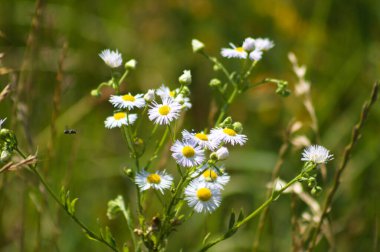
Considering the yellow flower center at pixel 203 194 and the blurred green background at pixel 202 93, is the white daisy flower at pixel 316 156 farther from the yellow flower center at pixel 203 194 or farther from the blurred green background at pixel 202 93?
the blurred green background at pixel 202 93

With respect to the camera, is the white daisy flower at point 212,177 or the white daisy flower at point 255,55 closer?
the white daisy flower at point 212,177

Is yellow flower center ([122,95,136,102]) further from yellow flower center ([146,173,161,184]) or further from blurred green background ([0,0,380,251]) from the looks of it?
blurred green background ([0,0,380,251])

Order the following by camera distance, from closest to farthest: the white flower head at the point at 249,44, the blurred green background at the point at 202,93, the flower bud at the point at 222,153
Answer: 1. the flower bud at the point at 222,153
2. the white flower head at the point at 249,44
3. the blurred green background at the point at 202,93

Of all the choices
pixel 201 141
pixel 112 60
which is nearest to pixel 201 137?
pixel 201 141

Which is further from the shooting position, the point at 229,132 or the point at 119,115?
the point at 119,115

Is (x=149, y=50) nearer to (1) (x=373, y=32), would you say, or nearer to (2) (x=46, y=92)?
(2) (x=46, y=92)

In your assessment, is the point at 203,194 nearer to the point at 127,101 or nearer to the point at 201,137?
the point at 201,137

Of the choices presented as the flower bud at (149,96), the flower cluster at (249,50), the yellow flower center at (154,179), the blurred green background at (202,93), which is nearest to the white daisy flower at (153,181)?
the yellow flower center at (154,179)
